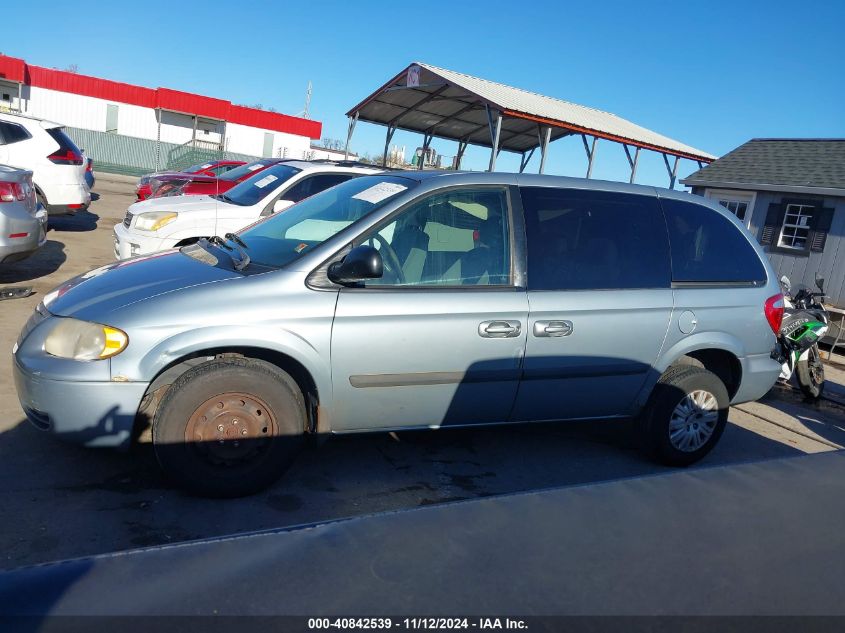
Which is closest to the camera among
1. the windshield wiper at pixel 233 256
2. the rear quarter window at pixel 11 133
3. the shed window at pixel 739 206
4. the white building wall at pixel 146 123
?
the windshield wiper at pixel 233 256

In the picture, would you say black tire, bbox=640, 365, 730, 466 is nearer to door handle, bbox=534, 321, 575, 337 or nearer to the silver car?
door handle, bbox=534, 321, 575, 337

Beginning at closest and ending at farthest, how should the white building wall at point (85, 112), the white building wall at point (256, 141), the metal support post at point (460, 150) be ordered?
the metal support post at point (460, 150)
the white building wall at point (85, 112)
the white building wall at point (256, 141)

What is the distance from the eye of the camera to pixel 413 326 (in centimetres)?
366

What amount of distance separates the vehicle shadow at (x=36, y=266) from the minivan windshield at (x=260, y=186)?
7.71 feet

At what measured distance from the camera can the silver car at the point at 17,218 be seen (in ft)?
22.5

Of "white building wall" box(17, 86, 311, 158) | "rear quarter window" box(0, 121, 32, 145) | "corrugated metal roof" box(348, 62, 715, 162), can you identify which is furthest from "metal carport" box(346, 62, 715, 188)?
"white building wall" box(17, 86, 311, 158)

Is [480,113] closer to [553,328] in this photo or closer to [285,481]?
[553,328]

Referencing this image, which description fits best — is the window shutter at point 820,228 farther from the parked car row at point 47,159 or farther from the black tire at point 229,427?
the parked car row at point 47,159

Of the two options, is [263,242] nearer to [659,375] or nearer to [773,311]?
[659,375]

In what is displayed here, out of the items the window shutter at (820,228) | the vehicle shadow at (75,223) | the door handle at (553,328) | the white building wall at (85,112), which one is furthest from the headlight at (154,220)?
the white building wall at (85,112)

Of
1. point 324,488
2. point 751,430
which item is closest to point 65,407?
point 324,488

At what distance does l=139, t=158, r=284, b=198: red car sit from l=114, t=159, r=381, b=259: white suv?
5.97ft

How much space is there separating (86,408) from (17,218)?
4.73m

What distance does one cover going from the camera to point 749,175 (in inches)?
571
